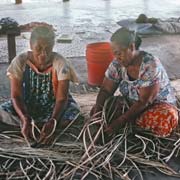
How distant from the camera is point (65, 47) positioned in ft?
16.3

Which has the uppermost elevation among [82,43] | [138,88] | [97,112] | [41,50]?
[41,50]

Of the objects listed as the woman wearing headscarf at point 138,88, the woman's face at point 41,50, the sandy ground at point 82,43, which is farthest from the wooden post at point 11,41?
the woman wearing headscarf at point 138,88

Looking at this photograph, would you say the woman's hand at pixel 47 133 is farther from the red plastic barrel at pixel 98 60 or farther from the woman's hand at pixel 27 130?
the red plastic barrel at pixel 98 60

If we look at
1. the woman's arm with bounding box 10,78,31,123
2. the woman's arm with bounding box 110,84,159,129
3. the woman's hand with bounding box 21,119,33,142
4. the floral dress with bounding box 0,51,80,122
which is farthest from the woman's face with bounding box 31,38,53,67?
the woman's arm with bounding box 110,84,159,129

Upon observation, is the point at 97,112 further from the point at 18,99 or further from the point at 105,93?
the point at 18,99

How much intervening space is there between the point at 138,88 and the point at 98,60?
1.09 meters

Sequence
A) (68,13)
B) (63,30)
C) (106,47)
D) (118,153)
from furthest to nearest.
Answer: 1. (68,13)
2. (63,30)
3. (106,47)
4. (118,153)

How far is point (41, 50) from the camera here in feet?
8.02

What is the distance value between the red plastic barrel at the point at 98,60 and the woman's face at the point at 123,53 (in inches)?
42.7

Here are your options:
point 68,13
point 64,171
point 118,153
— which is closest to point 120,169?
point 118,153

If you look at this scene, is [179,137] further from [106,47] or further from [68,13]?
[68,13]

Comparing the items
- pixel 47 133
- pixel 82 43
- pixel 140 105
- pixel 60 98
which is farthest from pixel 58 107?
pixel 82 43

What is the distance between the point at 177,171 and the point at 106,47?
161 cm

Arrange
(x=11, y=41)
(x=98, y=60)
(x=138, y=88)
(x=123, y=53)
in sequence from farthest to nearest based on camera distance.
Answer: (x=11, y=41)
(x=98, y=60)
(x=138, y=88)
(x=123, y=53)
